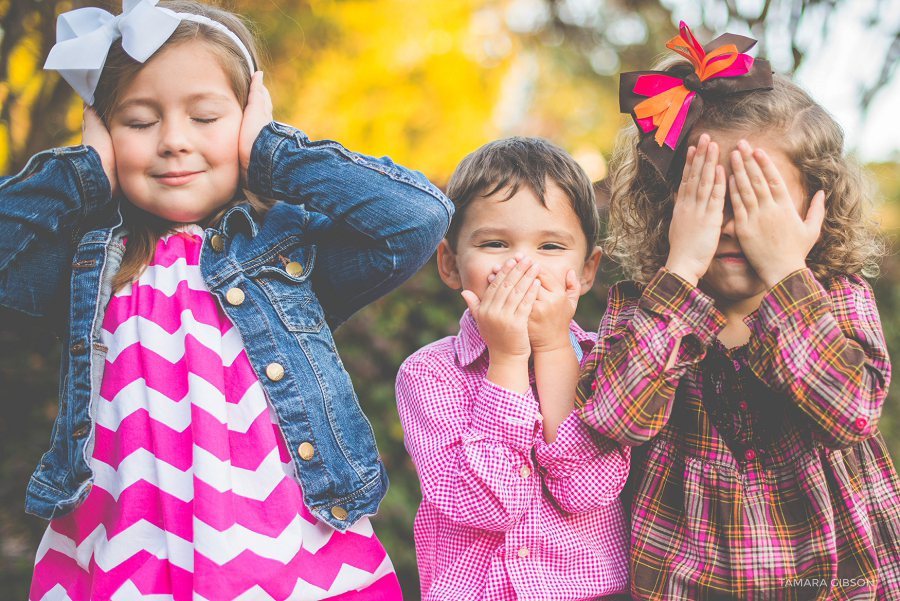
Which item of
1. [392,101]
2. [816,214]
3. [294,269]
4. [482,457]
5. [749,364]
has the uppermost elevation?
[816,214]

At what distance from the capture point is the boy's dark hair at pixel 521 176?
1983 millimetres

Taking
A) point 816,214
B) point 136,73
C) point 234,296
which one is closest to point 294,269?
point 234,296

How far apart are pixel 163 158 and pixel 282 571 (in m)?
1.08

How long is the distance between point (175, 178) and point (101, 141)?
230mm

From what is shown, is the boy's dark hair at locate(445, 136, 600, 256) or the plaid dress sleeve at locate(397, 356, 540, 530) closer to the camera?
the plaid dress sleeve at locate(397, 356, 540, 530)

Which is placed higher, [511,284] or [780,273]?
[780,273]

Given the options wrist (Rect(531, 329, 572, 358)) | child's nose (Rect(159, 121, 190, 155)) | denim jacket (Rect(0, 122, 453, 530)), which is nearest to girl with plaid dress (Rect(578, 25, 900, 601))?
wrist (Rect(531, 329, 572, 358))

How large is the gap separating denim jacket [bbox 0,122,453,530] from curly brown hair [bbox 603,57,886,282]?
667mm

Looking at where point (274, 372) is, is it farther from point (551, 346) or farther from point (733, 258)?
point (733, 258)

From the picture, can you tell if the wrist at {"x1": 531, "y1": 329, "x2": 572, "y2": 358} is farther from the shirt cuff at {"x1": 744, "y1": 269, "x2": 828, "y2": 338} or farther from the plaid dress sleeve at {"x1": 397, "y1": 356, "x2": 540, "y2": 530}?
the shirt cuff at {"x1": 744, "y1": 269, "x2": 828, "y2": 338}

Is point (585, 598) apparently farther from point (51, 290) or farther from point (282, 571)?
point (51, 290)

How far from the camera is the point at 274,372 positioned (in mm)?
1705

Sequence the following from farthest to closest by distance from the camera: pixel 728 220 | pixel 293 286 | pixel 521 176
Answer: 1. pixel 521 176
2. pixel 293 286
3. pixel 728 220

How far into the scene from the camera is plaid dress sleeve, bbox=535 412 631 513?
5.65ft
